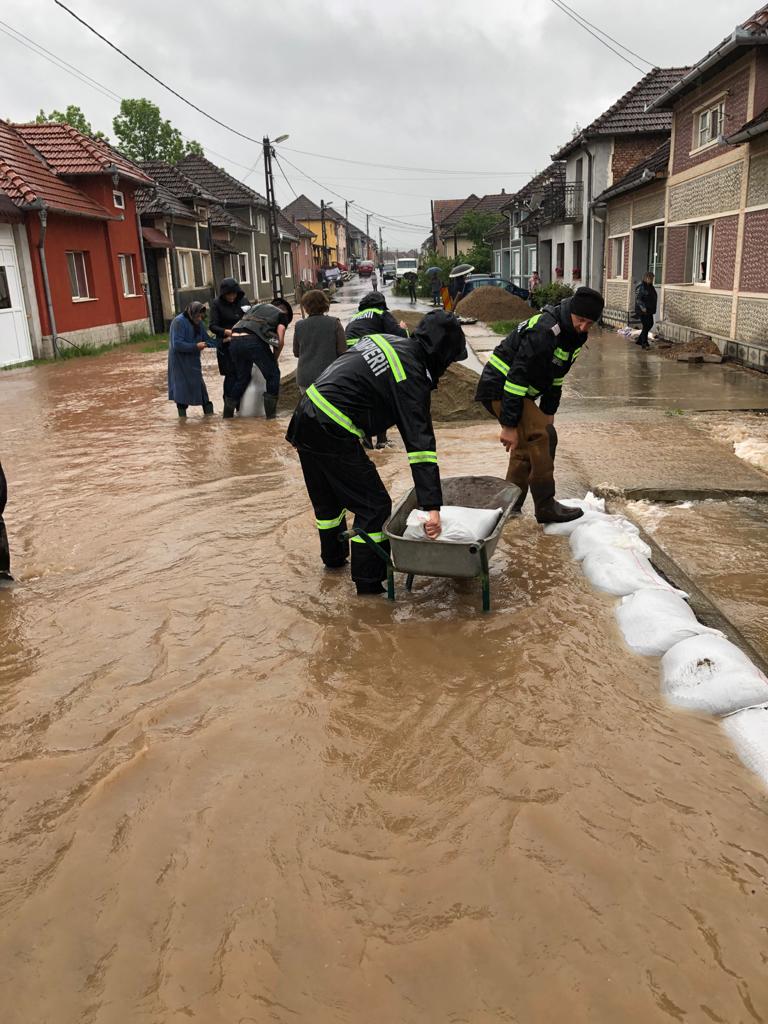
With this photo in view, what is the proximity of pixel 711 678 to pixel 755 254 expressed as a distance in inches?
443

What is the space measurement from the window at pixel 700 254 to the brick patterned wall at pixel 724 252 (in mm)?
887

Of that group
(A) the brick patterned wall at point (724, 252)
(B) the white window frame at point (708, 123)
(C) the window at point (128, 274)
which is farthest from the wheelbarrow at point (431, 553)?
(C) the window at point (128, 274)

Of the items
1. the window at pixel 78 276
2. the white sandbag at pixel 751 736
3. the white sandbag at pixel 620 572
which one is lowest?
the white sandbag at pixel 751 736

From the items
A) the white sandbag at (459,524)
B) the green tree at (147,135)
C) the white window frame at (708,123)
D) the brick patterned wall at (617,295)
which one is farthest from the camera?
the green tree at (147,135)

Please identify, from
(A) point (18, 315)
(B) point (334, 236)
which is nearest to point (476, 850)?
(A) point (18, 315)

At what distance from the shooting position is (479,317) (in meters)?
23.9

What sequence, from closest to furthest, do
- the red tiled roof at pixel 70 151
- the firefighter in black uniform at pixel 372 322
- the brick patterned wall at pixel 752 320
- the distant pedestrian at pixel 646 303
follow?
the firefighter in black uniform at pixel 372 322 → the brick patterned wall at pixel 752 320 → the distant pedestrian at pixel 646 303 → the red tiled roof at pixel 70 151

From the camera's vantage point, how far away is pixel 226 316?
9.26 meters

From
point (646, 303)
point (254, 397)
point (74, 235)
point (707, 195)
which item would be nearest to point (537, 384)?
point (254, 397)

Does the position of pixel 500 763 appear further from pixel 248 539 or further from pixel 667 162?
pixel 667 162

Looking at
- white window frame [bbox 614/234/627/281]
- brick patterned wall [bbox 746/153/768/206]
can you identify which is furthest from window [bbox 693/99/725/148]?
white window frame [bbox 614/234/627/281]

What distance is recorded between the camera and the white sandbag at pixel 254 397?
9.49 m

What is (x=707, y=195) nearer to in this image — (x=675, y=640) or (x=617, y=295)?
(x=617, y=295)

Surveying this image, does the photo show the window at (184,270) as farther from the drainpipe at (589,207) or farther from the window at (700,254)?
the window at (700,254)
